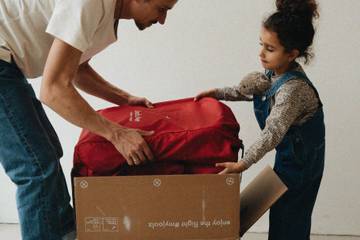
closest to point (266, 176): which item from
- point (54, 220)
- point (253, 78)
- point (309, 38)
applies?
point (253, 78)

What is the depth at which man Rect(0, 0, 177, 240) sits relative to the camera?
1.08 m

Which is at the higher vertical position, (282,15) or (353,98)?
(282,15)

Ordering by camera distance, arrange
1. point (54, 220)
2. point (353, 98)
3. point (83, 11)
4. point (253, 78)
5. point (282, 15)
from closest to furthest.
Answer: point (83, 11)
point (54, 220)
point (282, 15)
point (253, 78)
point (353, 98)

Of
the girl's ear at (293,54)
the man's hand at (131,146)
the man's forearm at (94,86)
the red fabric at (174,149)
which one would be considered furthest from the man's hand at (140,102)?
the girl's ear at (293,54)

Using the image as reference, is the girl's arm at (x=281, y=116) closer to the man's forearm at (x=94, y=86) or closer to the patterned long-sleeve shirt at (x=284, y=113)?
the patterned long-sleeve shirt at (x=284, y=113)

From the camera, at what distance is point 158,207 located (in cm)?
113

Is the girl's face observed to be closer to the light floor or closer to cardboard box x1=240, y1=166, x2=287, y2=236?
cardboard box x1=240, y1=166, x2=287, y2=236

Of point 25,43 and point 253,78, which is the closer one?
point 25,43

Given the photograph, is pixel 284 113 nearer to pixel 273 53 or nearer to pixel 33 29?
pixel 273 53

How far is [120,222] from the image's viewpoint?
1.15 m

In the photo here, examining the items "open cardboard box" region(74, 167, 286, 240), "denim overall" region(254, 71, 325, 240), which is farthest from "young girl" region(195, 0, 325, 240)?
"open cardboard box" region(74, 167, 286, 240)

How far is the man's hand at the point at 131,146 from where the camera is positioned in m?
1.12

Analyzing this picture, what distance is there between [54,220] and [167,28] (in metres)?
1.07

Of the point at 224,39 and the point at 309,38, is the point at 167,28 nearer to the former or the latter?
the point at 224,39
